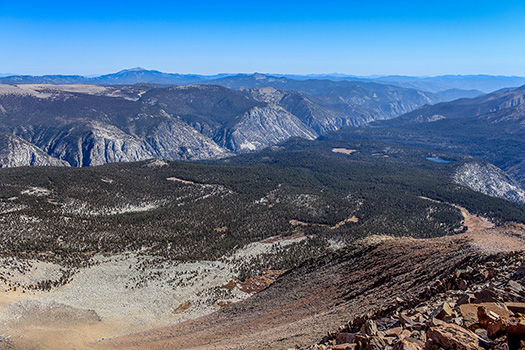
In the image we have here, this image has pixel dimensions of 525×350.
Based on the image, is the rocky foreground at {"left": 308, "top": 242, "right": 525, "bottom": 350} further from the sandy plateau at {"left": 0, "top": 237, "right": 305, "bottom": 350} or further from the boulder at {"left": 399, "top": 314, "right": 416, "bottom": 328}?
the sandy plateau at {"left": 0, "top": 237, "right": 305, "bottom": 350}

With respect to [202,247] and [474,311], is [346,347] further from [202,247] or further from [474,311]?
[202,247]

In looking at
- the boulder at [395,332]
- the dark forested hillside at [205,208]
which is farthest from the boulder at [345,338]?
the dark forested hillside at [205,208]

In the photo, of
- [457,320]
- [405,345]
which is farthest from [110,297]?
[457,320]

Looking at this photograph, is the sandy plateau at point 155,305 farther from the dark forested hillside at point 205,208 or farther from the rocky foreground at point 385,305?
the dark forested hillside at point 205,208

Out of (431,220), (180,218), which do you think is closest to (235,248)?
(180,218)

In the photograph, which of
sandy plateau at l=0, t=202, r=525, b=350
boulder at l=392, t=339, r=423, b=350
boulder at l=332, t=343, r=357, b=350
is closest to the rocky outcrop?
sandy plateau at l=0, t=202, r=525, b=350

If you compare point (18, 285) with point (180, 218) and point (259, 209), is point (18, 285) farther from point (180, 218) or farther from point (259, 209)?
point (259, 209)
